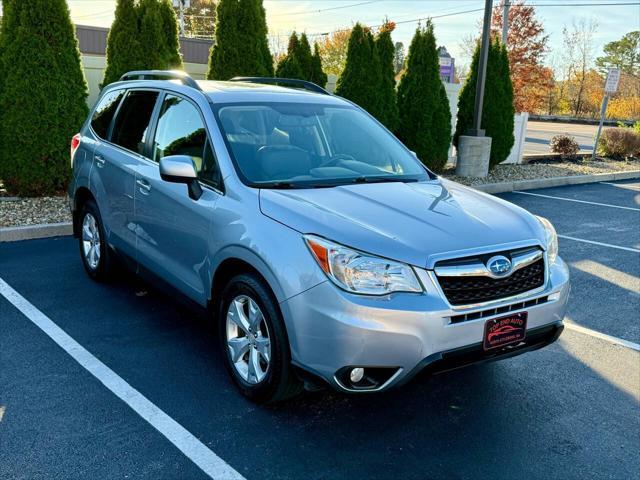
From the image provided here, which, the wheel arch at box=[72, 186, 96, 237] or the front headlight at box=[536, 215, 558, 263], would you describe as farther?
the wheel arch at box=[72, 186, 96, 237]

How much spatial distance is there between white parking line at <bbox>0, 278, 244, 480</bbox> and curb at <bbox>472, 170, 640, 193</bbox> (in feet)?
29.4

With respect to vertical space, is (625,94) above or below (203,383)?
above

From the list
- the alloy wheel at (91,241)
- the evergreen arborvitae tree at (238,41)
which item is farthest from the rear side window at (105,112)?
the evergreen arborvitae tree at (238,41)

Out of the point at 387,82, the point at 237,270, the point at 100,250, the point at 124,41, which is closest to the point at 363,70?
the point at 387,82

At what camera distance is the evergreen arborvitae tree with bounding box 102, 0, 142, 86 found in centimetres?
959

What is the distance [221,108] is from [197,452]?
2206mm

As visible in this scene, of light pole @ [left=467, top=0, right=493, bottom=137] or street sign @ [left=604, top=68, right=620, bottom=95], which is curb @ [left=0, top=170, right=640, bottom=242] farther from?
street sign @ [left=604, top=68, right=620, bottom=95]

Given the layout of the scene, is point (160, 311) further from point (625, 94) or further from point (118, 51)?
point (625, 94)

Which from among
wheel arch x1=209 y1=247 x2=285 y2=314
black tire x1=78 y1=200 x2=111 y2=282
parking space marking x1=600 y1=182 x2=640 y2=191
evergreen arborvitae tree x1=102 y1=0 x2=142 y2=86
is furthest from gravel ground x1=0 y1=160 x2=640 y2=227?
wheel arch x1=209 y1=247 x2=285 y2=314

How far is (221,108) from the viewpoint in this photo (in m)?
4.09

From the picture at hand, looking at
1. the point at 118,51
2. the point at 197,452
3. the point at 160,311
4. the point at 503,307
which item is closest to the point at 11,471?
the point at 197,452

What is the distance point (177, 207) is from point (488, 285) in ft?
6.78

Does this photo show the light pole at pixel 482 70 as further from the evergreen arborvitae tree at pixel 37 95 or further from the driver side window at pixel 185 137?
the driver side window at pixel 185 137

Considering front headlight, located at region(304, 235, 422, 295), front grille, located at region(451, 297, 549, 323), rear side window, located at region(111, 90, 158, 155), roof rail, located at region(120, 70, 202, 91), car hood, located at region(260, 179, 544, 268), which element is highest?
roof rail, located at region(120, 70, 202, 91)
